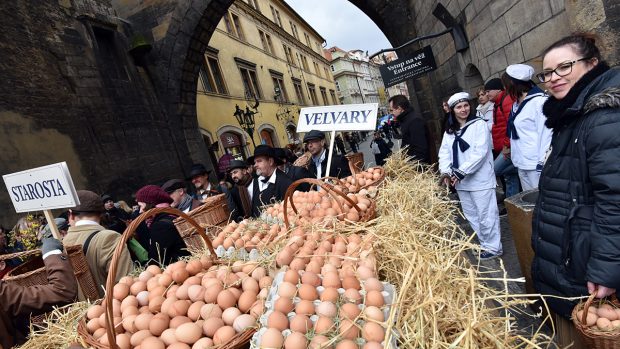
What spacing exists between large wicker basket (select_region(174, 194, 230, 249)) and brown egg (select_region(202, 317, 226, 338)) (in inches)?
53.3

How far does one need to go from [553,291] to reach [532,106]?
200 cm

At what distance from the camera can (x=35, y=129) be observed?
737 centimetres

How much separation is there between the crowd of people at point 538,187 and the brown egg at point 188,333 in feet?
4.98

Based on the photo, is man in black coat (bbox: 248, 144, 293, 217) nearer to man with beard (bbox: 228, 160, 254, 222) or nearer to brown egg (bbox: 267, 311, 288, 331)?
man with beard (bbox: 228, 160, 254, 222)

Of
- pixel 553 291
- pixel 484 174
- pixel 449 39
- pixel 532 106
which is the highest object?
pixel 449 39

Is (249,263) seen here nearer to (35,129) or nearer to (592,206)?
(592,206)

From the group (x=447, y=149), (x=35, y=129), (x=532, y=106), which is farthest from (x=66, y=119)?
(x=532, y=106)

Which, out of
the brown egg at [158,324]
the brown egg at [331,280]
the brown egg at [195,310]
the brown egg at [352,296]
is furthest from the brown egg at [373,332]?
the brown egg at [158,324]

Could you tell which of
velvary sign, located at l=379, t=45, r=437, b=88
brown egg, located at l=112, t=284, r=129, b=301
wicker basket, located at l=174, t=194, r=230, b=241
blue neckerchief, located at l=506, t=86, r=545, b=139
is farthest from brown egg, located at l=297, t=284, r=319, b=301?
velvary sign, located at l=379, t=45, r=437, b=88

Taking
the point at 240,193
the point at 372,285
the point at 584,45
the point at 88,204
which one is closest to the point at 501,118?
the point at 584,45

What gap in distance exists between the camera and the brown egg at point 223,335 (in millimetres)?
1250

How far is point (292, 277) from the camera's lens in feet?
4.69

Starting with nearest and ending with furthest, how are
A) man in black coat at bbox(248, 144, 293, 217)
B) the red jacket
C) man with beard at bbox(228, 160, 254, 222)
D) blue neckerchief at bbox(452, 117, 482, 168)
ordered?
1. blue neckerchief at bbox(452, 117, 482, 168)
2. man in black coat at bbox(248, 144, 293, 217)
3. the red jacket
4. man with beard at bbox(228, 160, 254, 222)

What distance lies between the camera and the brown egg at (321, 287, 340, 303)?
1.30m
